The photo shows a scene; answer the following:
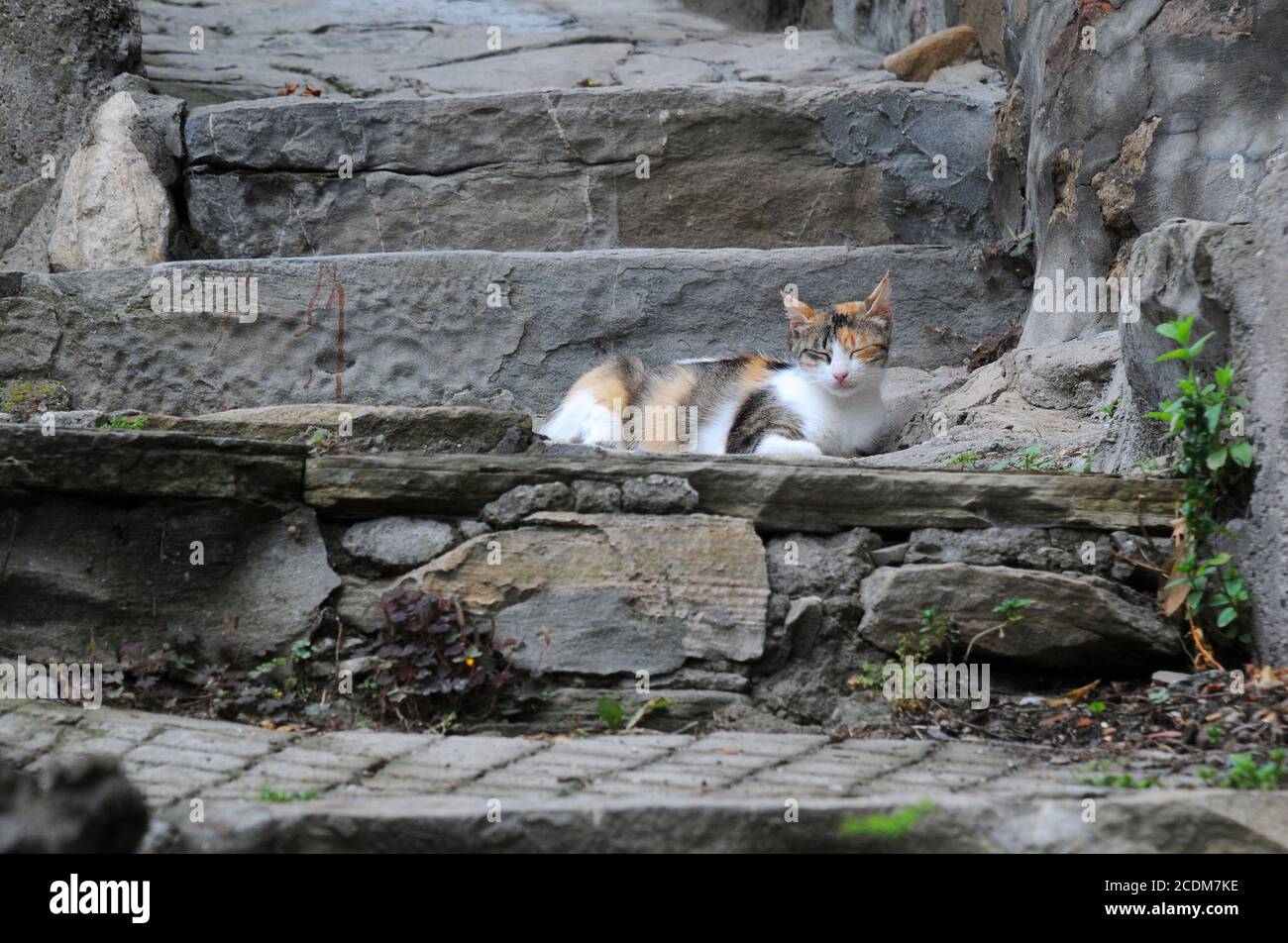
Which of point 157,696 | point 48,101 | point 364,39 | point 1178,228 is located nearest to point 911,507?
point 1178,228

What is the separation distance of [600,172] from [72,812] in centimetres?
468

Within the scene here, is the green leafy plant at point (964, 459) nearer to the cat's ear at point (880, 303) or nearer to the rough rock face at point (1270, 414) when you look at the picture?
the cat's ear at point (880, 303)

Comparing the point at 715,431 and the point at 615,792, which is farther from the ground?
the point at 715,431

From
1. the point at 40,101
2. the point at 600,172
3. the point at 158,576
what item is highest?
the point at 40,101

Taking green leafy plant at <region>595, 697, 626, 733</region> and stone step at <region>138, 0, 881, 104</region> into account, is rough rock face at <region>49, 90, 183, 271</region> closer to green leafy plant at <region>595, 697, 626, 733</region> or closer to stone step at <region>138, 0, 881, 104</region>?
stone step at <region>138, 0, 881, 104</region>

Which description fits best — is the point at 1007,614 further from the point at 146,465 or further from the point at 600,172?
the point at 600,172

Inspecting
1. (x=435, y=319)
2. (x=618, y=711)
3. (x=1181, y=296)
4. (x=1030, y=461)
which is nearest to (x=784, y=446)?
(x=1030, y=461)

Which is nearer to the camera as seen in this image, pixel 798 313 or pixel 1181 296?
pixel 1181 296

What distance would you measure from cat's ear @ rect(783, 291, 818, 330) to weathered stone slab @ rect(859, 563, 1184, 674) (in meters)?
1.97

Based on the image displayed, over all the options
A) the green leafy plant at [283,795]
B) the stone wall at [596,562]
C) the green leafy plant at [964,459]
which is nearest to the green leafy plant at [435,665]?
the stone wall at [596,562]

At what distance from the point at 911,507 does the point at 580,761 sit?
118 centimetres

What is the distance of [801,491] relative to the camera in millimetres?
3504
